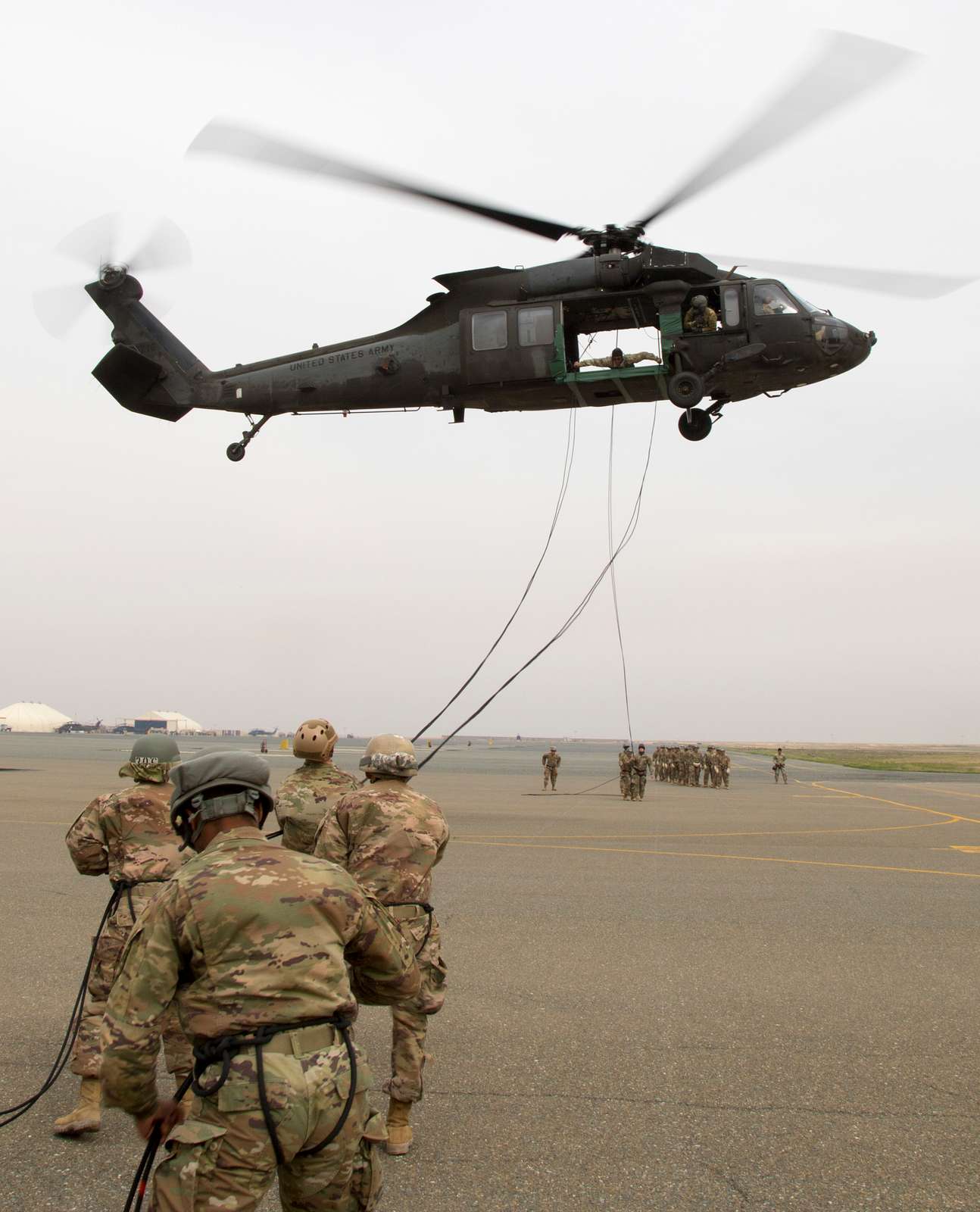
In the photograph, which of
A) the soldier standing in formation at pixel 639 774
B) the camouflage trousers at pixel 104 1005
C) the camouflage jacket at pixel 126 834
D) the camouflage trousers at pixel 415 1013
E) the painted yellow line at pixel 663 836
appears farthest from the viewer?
the soldier standing in formation at pixel 639 774

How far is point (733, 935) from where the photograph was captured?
340 inches

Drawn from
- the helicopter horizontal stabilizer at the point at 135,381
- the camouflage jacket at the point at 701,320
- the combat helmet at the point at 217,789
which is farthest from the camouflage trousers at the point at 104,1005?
the helicopter horizontal stabilizer at the point at 135,381

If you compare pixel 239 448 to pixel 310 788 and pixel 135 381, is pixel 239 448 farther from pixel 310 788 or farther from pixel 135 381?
pixel 310 788

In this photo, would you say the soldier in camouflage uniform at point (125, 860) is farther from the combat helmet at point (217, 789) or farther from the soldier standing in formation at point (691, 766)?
the soldier standing in formation at point (691, 766)

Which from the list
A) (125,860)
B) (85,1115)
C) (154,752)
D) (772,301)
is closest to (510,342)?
(772,301)

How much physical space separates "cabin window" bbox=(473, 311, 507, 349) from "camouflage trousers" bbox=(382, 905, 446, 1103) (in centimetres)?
950

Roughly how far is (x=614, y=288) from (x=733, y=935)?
8362mm

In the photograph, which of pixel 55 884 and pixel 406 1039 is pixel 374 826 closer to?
pixel 406 1039

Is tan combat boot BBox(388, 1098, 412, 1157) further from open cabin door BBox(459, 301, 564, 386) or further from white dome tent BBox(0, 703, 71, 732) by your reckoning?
white dome tent BBox(0, 703, 71, 732)

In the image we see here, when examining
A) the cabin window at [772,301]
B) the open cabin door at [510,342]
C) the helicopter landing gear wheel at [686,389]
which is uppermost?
the cabin window at [772,301]

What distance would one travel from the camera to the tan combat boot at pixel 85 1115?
14.8 feet

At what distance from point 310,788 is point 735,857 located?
915 cm

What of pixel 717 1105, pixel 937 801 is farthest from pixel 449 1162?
pixel 937 801

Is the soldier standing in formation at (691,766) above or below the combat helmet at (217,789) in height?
below
